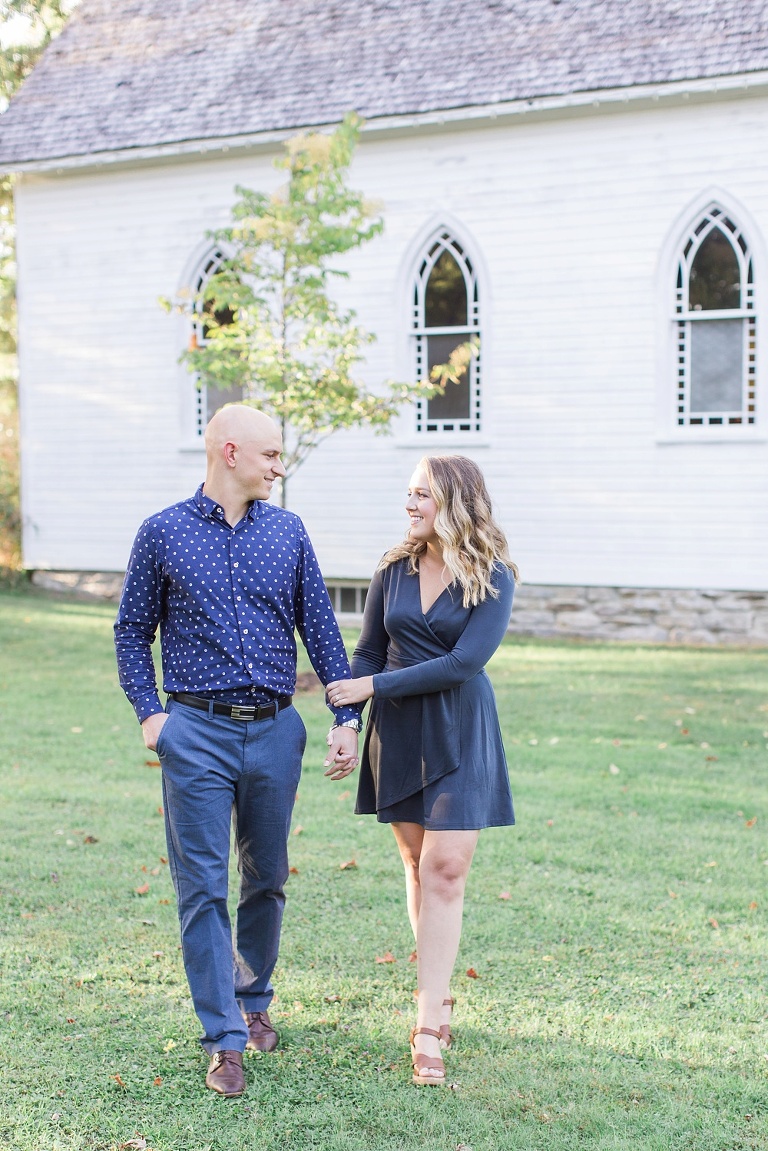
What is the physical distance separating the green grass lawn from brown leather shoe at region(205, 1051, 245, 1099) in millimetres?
38

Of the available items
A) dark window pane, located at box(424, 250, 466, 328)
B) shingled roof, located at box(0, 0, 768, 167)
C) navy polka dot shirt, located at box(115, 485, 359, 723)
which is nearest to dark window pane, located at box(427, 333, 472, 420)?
dark window pane, located at box(424, 250, 466, 328)

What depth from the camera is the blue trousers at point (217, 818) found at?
373cm

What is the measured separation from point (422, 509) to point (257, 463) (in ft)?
1.94

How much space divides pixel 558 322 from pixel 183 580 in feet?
36.6

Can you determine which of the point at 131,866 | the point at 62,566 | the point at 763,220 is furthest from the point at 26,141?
the point at 131,866

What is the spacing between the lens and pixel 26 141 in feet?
53.9

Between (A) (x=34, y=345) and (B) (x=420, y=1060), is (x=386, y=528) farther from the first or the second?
(B) (x=420, y=1060)

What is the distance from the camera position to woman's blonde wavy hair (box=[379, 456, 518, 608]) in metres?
3.93

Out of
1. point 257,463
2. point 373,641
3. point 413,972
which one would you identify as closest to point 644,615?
point 413,972

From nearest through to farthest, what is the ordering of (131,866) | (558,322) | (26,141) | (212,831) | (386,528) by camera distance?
(212,831)
(131,866)
(558,322)
(386,528)
(26,141)

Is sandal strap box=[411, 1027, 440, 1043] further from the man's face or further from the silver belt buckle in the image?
the man's face

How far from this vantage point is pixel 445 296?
1489cm

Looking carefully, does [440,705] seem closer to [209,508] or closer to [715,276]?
[209,508]

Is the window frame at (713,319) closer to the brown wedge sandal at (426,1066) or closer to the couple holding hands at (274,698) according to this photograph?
the couple holding hands at (274,698)
